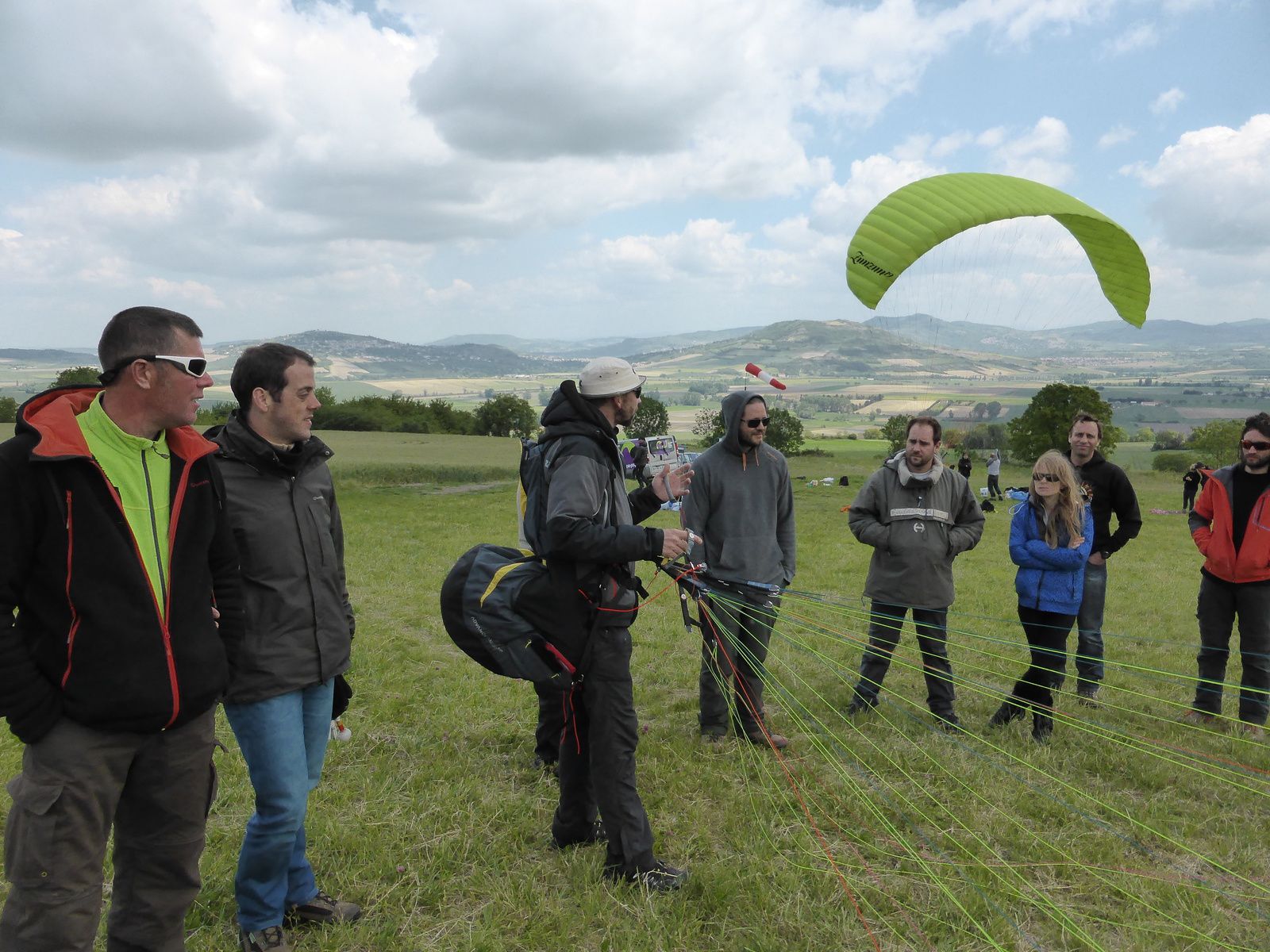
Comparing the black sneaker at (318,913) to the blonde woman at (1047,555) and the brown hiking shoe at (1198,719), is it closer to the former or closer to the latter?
the blonde woman at (1047,555)

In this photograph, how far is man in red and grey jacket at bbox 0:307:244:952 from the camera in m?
1.93

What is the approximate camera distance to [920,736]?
4871 mm

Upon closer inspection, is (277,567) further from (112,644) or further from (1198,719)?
(1198,719)

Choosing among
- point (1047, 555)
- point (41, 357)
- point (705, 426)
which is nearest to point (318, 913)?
point (1047, 555)

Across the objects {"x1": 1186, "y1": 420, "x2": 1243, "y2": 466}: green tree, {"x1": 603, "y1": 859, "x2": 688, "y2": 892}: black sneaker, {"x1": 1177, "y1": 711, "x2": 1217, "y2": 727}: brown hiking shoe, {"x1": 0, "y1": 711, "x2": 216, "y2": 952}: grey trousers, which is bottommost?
{"x1": 1186, "y1": 420, "x2": 1243, "y2": 466}: green tree

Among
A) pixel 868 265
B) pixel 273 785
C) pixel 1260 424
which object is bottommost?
pixel 273 785

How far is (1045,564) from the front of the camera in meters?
4.80

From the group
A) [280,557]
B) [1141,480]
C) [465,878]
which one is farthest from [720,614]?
[1141,480]

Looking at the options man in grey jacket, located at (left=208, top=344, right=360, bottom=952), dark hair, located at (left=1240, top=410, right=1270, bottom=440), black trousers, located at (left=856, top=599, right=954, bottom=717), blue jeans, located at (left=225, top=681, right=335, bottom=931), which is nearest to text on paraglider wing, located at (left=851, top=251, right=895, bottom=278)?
dark hair, located at (left=1240, top=410, right=1270, bottom=440)

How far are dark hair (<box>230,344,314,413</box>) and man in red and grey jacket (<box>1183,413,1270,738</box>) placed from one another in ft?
17.7

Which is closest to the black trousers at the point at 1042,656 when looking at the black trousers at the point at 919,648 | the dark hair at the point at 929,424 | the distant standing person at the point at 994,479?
the black trousers at the point at 919,648

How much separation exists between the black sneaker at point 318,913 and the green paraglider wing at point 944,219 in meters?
5.66

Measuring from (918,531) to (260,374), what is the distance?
3991 mm

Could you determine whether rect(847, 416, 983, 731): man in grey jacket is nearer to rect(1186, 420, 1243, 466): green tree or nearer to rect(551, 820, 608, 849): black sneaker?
rect(551, 820, 608, 849): black sneaker
